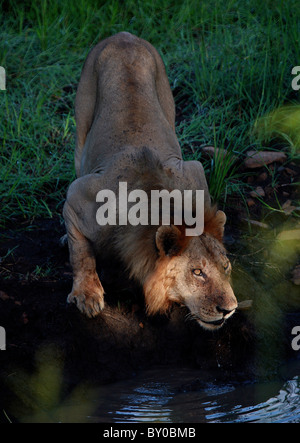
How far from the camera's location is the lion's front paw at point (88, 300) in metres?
4.67

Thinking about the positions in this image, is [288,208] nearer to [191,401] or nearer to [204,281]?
[204,281]

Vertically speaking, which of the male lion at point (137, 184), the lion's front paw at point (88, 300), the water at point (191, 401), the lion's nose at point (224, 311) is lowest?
the water at point (191, 401)

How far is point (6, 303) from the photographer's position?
4.74 meters

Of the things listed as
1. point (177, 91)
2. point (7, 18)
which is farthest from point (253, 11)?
point (7, 18)

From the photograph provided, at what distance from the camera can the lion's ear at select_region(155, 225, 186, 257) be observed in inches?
170

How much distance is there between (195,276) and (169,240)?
0.26 metres

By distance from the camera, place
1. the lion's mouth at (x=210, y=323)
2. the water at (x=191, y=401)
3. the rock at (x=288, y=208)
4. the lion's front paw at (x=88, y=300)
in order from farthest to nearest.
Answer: the rock at (x=288, y=208) → the lion's front paw at (x=88, y=300) → the lion's mouth at (x=210, y=323) → the water at (x=191, y=401)

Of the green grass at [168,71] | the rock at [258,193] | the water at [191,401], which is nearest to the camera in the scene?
the water at [191,401]

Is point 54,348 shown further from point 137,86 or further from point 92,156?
point 137,86

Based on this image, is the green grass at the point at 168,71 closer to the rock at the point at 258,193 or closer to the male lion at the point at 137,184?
the rock at the point at 258,193

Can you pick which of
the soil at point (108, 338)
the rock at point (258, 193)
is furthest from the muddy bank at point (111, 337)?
the rock at point (258, 193)

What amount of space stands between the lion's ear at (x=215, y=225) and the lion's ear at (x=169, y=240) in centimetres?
19

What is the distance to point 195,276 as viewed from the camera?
4324 mm
